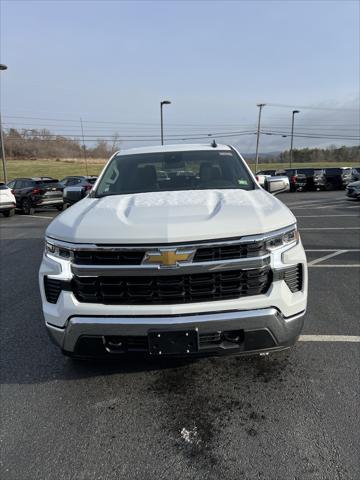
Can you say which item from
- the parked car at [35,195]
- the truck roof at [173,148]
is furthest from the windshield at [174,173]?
the parked car at [35,195]

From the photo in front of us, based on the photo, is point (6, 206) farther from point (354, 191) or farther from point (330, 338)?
point (330, 338)

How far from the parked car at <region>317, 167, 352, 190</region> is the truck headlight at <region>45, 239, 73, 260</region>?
2766cm

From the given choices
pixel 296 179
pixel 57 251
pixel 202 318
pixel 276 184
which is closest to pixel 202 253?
pixel 202 318

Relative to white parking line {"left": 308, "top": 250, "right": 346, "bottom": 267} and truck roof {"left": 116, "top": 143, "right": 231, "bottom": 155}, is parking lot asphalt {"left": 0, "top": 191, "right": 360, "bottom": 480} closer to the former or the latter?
truck roof {"left": 116, "top": 143, "right": 231, "bottom": 155}

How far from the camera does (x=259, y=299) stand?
8.73 feet

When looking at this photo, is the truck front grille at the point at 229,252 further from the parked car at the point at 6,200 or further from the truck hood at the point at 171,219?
the parked car at the point at 6,200

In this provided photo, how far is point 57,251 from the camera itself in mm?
2824

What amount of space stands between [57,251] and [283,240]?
5.07ft

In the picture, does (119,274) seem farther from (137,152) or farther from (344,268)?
(344,268)

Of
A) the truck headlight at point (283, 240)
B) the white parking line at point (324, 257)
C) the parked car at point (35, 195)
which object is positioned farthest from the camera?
the parked car at point (35, 195)

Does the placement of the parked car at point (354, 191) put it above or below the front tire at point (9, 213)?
above

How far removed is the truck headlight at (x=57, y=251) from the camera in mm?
2743

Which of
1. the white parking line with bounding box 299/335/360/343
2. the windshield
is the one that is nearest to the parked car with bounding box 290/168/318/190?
the windshield

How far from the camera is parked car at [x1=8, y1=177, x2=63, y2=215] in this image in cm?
1808
